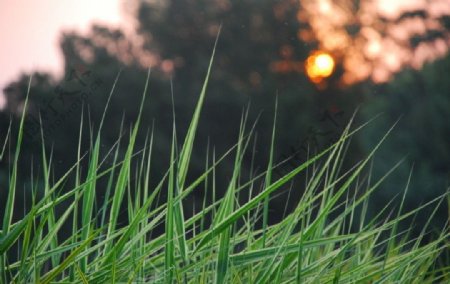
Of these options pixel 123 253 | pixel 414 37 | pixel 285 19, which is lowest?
pixel 123 253

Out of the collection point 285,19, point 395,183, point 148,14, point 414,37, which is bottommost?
point 395,183

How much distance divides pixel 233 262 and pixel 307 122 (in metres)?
18.4

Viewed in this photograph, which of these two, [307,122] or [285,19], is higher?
[285,19]

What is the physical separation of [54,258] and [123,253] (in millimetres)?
169

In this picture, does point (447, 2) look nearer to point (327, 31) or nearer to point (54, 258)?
point (327, 31)

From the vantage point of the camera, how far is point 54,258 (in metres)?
2.20

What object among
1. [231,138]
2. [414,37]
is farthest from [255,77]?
[414,37]

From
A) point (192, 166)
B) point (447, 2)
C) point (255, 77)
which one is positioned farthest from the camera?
point (255, 77)

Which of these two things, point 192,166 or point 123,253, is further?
point 192,166

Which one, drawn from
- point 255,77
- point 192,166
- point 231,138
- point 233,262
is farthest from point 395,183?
point 233,262

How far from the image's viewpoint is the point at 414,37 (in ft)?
69.0

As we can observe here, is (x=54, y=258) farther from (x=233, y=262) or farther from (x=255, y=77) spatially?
(x=255, y=77)

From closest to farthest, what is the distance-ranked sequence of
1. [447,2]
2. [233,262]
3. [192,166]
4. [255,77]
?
[233,262], [192,166], [447,2], [255,77]

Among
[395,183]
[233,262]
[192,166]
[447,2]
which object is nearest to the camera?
[233,262]
